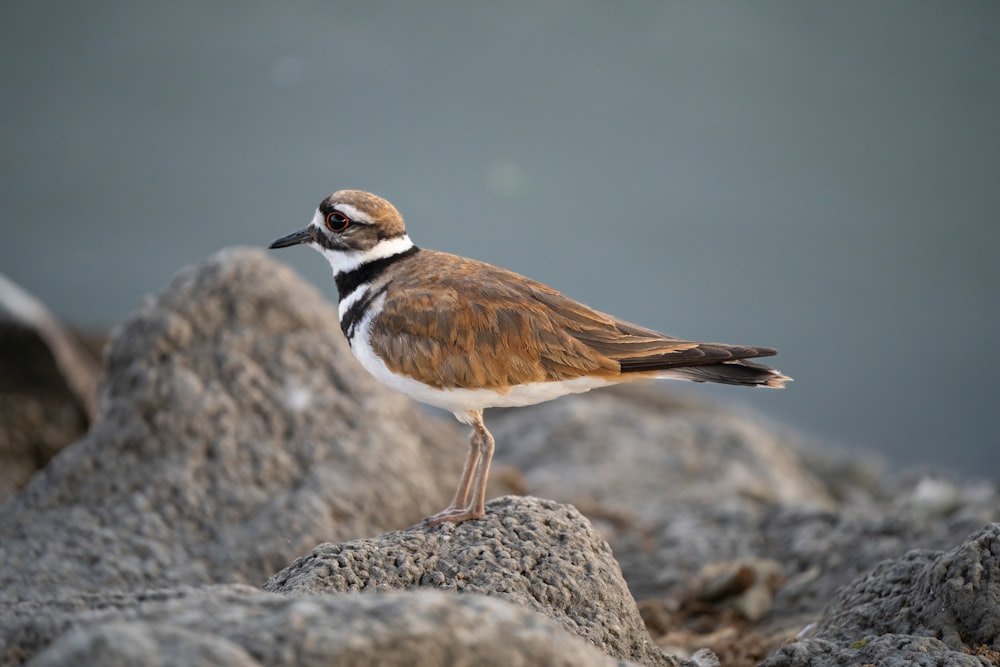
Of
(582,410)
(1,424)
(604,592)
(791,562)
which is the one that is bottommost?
(604,592)

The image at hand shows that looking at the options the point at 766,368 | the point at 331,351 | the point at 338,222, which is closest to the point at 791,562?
the point at 766,368

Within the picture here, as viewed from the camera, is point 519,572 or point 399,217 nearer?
point 519,572

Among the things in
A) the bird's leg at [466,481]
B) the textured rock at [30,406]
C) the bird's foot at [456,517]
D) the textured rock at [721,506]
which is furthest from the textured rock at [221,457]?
the textured rock at [30,406]

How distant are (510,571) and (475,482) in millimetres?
877

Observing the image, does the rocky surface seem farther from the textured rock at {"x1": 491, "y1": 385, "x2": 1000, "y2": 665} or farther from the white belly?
the white belly

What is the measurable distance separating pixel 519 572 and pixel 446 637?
1893mm

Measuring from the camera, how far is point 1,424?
9492 millimetres

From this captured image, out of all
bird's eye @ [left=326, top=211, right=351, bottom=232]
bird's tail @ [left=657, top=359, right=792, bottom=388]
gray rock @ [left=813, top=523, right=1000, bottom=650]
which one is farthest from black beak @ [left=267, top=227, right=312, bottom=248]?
gray rock @ [left=813, top=523, right=1000, bottom=650]

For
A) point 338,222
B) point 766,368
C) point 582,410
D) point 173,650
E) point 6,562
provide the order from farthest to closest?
1. point 582,410
2. point 6,562
3. point 338,222
4. point 766,368
5. point 173,650

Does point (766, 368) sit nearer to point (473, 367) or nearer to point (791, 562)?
point (473, 367)

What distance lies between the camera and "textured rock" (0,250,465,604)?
6.61 metres

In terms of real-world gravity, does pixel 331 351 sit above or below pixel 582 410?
below

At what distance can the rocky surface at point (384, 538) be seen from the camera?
117 inches

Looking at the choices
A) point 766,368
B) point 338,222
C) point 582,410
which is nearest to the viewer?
point 766,368
